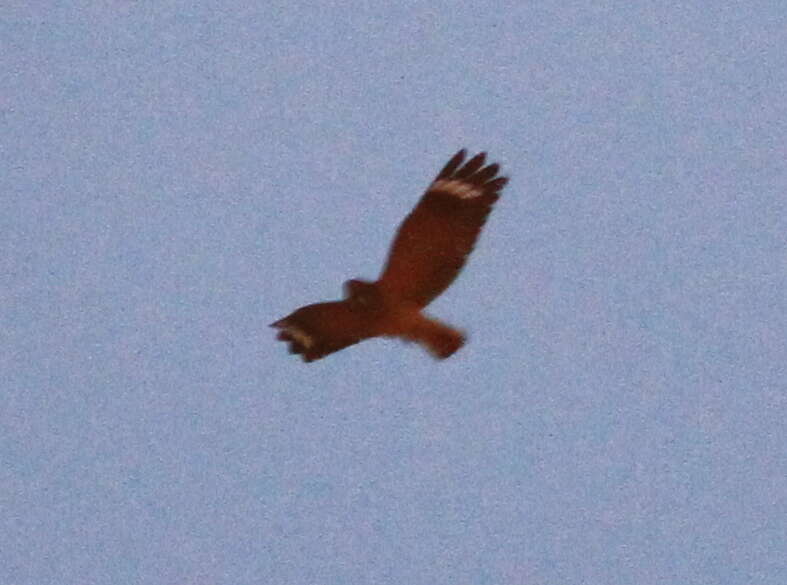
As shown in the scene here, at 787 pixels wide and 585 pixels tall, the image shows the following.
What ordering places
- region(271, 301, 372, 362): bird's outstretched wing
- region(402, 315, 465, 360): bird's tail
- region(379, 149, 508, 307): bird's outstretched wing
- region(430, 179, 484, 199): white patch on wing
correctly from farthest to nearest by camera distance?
region(430, 179, 484, 199): white patch on wing → region(379, 149, 508, 307): bird's outstretched wing → region(402, 315, 465, 360): bird's tail → region(271, 301, 372, 362): bird's outstretched wing

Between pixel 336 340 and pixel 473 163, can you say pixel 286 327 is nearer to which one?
pixel 336 340

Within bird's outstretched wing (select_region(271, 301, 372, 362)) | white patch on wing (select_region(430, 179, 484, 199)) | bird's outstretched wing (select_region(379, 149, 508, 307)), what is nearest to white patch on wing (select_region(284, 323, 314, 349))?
bird's outstretched wing (select_region(271, 301, 372, 362))

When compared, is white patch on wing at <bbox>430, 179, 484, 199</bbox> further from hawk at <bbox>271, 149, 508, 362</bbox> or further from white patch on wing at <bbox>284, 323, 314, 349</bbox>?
white patch on wing at <bbox>284, 323, 314, 349</bbox>

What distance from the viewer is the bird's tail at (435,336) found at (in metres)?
7.59

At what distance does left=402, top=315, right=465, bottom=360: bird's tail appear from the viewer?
7594 millimetres

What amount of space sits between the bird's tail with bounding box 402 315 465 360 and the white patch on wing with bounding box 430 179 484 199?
2.54ft

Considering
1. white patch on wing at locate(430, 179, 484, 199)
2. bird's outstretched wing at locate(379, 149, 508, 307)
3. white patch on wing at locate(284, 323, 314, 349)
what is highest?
white patch on wing at locate(430, 179, 484, 199)

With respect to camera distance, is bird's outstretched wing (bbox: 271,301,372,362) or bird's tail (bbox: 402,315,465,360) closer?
bird's outstretched wing (bbox: 271,301,372,362)

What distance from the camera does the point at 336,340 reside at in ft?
24.8

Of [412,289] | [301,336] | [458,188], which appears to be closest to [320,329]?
[301,336]

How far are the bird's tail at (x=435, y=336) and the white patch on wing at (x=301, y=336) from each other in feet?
1.70

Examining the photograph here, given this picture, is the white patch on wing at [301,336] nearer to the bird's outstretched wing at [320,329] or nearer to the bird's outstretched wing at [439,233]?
the bird's outstretched wing at [320,329]

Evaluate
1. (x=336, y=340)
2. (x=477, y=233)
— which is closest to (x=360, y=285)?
(x=336, y=340)

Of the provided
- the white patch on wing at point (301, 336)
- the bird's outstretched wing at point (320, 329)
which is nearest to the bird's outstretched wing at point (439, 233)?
the bird's outstretched wing at point (320, 329)
